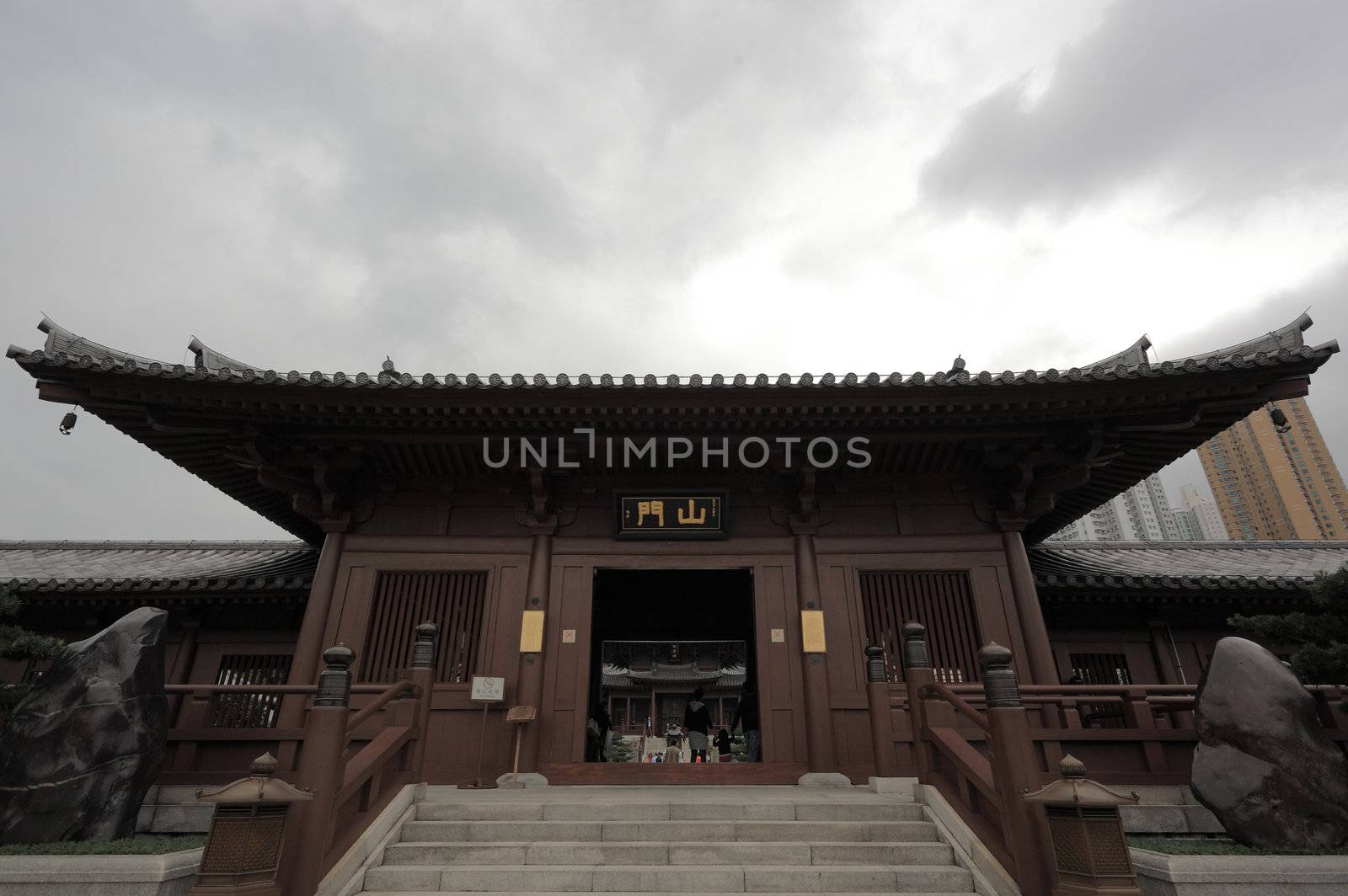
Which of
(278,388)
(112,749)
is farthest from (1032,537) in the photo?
(112,749)

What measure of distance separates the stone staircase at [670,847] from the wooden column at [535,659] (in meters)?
2.00

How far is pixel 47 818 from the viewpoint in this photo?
6168mm

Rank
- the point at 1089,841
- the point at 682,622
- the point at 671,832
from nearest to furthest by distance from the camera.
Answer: the point at 1089,841 < the point at 671,832 < the point at 682,622

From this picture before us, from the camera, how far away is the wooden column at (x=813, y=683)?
357 inches

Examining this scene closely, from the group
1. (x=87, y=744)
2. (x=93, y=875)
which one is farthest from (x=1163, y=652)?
(x=87, y=744)

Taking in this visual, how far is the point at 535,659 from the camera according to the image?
9.63 metres

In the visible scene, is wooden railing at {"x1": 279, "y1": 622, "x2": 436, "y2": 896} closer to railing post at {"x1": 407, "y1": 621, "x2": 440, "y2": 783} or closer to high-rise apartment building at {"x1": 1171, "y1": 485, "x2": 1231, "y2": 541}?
railing post at {"x1": 407, "y1": 621, "x2": 440, "y2": 783}

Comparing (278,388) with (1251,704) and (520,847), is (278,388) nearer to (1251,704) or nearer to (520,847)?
(520,847)

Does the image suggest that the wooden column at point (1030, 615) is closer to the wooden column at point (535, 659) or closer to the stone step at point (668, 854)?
the stone step at point (668, 854)

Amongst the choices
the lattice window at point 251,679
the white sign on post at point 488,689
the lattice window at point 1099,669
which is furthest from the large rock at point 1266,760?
the lattice window at point 251,679

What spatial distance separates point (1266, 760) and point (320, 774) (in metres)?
8.00

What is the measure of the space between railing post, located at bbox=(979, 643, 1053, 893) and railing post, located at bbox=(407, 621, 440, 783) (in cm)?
552

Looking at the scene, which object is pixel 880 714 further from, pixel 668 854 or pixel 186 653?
pixel 186 653

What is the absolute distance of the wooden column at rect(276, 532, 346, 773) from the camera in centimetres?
942
